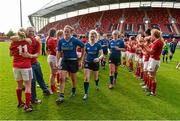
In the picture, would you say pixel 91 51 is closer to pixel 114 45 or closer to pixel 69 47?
pixel 69 47

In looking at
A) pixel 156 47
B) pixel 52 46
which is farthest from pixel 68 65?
pixel 156 47

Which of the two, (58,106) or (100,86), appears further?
(100,86)

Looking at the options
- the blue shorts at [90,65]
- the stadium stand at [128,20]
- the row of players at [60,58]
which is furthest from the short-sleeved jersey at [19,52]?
the stadium stand at [128,20]

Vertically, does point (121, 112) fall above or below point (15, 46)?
below

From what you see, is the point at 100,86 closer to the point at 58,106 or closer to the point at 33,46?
the point at 58,106

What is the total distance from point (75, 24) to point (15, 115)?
5716 cm

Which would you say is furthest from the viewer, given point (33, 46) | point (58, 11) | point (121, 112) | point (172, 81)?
point (58, 11)

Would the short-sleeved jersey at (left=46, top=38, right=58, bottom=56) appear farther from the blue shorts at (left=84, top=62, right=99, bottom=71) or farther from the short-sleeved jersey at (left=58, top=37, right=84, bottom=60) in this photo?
the blue shorts at (left=84, top=62, right=99, bottom=71)

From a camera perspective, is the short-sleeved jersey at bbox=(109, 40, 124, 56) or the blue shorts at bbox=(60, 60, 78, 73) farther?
the short-sleeved jersey at bbox=(109, 40, 124, 56)

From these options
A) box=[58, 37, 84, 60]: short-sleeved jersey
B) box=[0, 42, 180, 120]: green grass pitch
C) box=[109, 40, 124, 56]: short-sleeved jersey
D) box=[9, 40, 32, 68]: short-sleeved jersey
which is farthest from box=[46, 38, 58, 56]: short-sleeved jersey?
box=[109, 40, 124, 56]: short-sleeved jersey

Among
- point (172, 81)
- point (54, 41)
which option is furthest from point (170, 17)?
point (54, 41)

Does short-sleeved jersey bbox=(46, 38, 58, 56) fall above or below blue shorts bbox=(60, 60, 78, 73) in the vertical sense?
above

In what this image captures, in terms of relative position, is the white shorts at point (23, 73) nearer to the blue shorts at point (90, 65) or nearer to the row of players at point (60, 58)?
the row of players at point (60, 58)

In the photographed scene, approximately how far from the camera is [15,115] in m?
6.29
